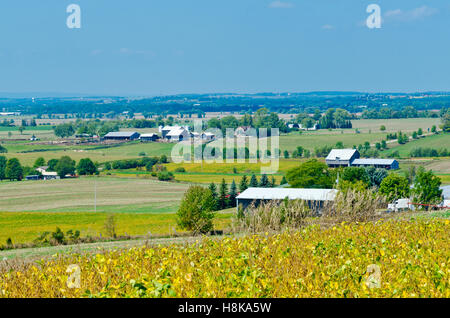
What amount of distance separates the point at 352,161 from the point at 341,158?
1.41m

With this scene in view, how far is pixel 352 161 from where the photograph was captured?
225 ft

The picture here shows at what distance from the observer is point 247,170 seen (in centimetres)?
6462

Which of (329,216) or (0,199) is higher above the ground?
(329,216)

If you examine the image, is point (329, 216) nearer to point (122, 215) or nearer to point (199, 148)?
point (122, 215)

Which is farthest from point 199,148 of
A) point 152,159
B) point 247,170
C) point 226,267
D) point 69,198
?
point 226,267

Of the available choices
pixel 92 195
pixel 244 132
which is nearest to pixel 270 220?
pixel 92 195

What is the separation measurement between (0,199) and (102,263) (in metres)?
43.2

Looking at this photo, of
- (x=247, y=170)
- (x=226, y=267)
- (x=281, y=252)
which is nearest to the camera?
(x=226, y=267)

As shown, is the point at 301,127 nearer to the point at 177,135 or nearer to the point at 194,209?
the point at 177,135

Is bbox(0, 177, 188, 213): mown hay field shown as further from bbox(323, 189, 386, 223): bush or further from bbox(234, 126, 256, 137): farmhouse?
bbox(234, 126, 256, 137): farmhouse

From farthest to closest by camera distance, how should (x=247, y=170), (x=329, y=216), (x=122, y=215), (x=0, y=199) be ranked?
(x=247, y=170) < (x=0, y=199) < (x=122, y=215) < (x=329, y=216)

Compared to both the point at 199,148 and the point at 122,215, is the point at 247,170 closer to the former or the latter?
the point at 199,148

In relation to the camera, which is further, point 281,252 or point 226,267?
point 281,252

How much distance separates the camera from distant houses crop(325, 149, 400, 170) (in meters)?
64.1
